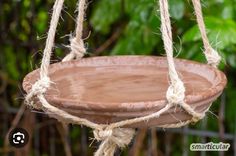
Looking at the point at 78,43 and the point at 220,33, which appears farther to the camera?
the point at 220,33

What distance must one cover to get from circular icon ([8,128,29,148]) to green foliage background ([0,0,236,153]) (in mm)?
228

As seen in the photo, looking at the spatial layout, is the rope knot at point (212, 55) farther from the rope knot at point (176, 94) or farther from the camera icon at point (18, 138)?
the camera icon at point (18, 138)

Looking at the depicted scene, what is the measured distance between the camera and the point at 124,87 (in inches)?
33.2

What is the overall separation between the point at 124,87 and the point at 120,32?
0.91 m

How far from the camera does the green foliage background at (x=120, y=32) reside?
1297 mm

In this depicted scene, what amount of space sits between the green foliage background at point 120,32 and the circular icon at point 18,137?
0.23 metres

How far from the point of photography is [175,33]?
1.57m

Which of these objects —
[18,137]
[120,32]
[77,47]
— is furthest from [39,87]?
[120,32]

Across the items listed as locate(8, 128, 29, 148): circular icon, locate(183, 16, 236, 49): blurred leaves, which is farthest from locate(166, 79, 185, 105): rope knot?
locate(8, 128, 29, 148): circular icon

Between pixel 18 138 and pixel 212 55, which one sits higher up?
pixel 212 55

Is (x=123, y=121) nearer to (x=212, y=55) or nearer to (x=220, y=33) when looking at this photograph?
(x=212, y=55)

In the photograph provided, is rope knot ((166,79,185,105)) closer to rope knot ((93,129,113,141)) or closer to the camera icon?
rope knot ((93,129,113,141))

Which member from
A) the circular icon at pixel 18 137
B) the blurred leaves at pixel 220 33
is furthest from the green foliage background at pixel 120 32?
the circular icon at pixel 18 137

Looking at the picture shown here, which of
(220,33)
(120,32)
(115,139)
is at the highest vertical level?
(120,32)
